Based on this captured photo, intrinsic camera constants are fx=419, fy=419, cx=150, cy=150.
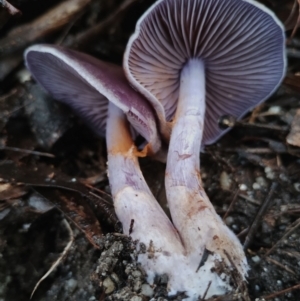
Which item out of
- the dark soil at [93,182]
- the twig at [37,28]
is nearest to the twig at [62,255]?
the dark soil at [93,182]

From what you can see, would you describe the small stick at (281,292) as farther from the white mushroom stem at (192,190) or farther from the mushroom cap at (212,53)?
the mushroom cap at (212,53)

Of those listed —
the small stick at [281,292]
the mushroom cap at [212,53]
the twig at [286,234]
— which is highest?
the mushroom cap at [212,53]

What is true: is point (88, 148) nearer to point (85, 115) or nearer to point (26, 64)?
point (85, 115)

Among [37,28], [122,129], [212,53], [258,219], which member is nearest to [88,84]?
[122,129]

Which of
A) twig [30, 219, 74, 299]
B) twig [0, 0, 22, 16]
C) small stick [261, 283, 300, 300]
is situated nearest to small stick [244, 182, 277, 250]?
small stick [261, 283, 300, 300]

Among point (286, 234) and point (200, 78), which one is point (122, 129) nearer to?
point (200, 78)

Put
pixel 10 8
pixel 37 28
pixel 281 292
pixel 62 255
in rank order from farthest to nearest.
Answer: pixel 37 28 < pixel 10 8 < pixel 62 255 < pixel 281 292
